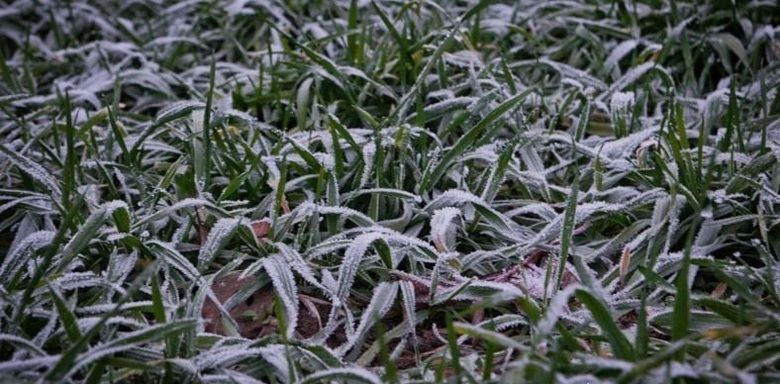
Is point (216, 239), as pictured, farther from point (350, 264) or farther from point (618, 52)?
point (618, 52)

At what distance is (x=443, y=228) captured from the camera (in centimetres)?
158

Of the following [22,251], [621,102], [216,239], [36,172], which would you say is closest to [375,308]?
[216,239]

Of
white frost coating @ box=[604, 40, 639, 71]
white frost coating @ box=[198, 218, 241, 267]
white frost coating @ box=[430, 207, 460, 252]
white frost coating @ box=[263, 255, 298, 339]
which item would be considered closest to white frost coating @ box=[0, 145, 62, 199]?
white frost coating @ box=[198, 218, 241, 267]

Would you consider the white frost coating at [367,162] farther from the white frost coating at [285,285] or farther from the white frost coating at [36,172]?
the white frost coating at [36,172]

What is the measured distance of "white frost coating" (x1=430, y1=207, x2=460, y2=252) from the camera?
1562 millimetres

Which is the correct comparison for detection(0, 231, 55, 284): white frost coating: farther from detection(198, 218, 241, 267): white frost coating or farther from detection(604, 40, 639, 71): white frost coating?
detection(604, 40, 639, 71): white frost coating

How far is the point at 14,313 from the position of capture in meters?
1.39

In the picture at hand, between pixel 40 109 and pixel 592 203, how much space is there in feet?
5.08

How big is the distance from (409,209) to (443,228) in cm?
16

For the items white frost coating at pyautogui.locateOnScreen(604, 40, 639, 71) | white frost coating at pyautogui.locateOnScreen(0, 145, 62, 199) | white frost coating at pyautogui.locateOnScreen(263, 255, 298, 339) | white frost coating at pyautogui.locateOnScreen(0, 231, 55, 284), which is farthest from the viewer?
white frost coating at pyautogui.locateOnScreen(604, 40, 639, 71)

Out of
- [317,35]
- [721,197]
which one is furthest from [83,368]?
[317,35]

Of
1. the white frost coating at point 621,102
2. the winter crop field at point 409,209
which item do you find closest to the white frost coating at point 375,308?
the winter crop field at point 409,209

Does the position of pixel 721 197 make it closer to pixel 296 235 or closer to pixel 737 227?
pixel 737 227

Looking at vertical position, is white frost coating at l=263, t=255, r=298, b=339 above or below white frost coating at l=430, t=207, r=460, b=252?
below
